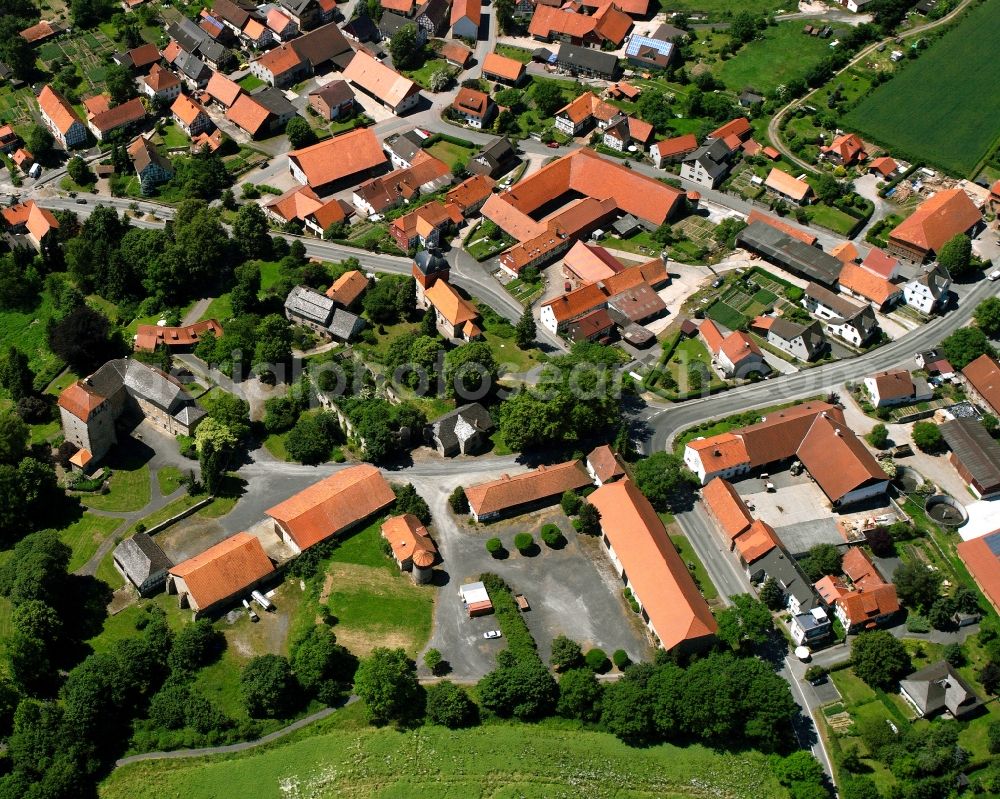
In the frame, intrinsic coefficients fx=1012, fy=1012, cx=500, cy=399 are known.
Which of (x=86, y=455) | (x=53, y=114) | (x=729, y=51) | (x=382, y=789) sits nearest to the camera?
(x=382, y=789)

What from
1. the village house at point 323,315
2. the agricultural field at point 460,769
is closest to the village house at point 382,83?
the village house at point 323,315

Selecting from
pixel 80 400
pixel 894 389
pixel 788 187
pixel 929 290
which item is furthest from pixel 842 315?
pixel 80 400

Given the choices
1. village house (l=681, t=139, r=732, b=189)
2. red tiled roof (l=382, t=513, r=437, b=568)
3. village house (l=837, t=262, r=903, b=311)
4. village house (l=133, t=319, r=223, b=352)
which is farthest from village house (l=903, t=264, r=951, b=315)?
village house (l=133, t=319, r=223, b=352)

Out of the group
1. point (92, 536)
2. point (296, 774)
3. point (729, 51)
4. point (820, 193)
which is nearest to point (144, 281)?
point (92, 536)

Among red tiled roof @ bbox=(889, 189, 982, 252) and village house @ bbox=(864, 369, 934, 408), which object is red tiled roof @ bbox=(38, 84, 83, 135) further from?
village house @ bbox=(864, 369, 934, 408)

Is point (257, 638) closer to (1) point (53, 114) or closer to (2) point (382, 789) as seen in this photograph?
(2) point (382, 789)
